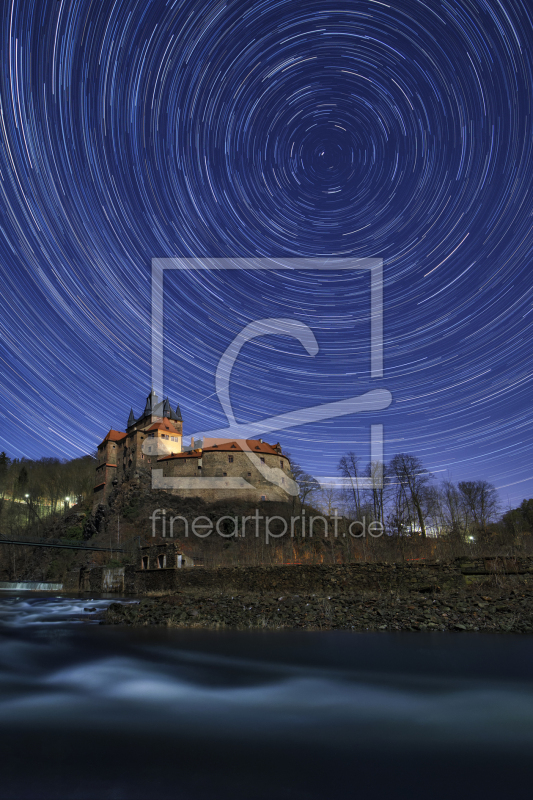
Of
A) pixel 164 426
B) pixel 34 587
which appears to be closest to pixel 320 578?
pixel 34 587

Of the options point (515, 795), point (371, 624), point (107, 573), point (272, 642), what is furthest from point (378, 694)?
point (107, 573)

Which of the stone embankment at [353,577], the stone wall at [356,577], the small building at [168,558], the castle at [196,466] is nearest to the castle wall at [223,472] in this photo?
the castle at [196,466]

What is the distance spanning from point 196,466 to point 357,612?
74.7m

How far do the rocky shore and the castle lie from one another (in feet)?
203

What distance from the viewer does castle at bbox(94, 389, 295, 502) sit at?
91.4 metres

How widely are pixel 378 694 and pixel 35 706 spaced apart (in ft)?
25.4

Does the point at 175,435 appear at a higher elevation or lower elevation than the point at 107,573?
higher

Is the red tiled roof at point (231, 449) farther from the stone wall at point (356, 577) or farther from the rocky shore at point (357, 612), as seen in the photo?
the rocky shore at point (357, 612)

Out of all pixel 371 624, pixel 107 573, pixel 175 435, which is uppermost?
pixel 175 435

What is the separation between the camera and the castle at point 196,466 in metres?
91.4

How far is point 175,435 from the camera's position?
105938 millimetres

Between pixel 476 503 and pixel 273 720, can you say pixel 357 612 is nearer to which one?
pixel 273 720

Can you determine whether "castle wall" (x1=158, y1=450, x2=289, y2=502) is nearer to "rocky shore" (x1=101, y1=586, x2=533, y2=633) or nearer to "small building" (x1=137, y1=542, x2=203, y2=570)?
"small building" (x1=137, y1=542, x2=203, y2=570)

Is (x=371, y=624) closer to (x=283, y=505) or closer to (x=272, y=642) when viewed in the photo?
(x=272, y=642)
